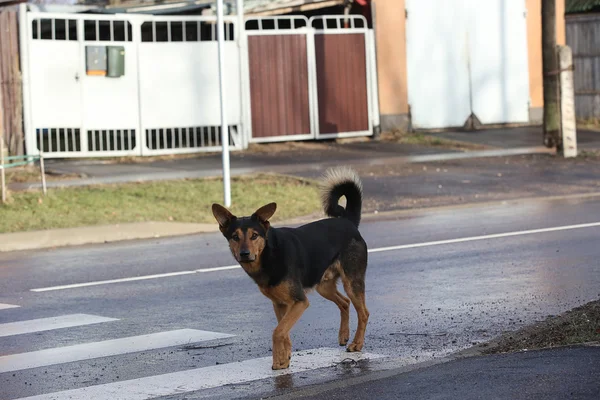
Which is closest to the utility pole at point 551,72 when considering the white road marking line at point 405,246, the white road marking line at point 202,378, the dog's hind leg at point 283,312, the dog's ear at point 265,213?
the white road marking line at point 405,246

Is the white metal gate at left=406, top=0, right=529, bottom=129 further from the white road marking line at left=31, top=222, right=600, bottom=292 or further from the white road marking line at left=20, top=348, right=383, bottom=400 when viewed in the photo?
the white road marking line at left=20, top=348, right=383, bottom=400

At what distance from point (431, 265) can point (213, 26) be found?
14432 millimetres

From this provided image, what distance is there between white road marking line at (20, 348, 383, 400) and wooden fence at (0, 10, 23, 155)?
51.2 feet

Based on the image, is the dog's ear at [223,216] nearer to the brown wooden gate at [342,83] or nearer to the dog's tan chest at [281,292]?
the dog's tan chest at [281,292]

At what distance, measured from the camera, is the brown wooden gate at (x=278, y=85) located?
2608cm

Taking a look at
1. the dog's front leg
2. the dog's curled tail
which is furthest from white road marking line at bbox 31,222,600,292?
the dog's front leg

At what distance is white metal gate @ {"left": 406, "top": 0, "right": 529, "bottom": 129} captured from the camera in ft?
95.3

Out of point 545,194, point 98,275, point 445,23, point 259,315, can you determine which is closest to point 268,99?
point 445,23

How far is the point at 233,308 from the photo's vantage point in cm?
1074

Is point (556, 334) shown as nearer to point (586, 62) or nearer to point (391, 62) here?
point (391, 62)

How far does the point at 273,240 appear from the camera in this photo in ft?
26.3

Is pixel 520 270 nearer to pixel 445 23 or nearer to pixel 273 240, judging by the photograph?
pixel 273 240

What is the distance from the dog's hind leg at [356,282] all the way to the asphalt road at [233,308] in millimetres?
144

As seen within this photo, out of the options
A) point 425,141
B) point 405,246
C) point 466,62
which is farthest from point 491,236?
point 466,62
